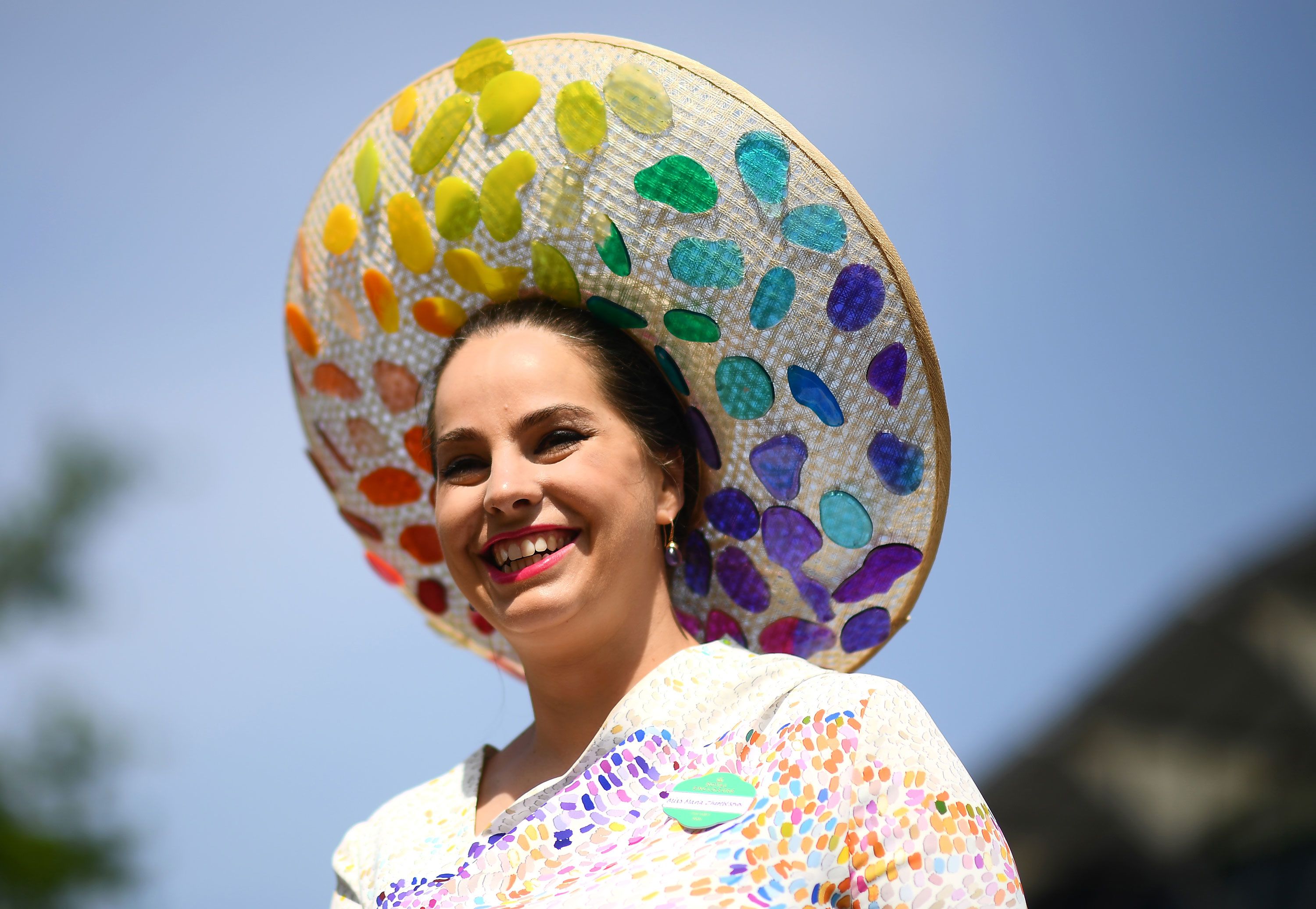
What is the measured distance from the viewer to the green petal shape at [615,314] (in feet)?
7.73

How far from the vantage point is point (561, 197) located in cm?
225

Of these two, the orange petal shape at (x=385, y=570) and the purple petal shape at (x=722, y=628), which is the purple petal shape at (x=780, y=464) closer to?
the purple petal shape at (x=722, y=628)

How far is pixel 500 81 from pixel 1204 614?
5318mm

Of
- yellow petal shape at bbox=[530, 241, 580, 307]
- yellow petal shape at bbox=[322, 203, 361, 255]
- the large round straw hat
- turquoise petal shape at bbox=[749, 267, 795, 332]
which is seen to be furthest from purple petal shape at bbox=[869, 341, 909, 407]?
yellow petal shape at bbox=[322, 203, 361, 255]

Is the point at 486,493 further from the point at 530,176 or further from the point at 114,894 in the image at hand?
the point at 114,894

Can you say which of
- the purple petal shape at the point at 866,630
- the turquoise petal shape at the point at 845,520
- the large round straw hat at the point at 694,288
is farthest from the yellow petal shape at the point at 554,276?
the purple petal shape at the point at 866,630

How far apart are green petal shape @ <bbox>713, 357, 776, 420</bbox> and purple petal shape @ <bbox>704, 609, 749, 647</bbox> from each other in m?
0.53

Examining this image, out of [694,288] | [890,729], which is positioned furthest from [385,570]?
[890,729]

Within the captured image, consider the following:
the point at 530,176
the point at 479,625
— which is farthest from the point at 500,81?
the point at 479,625

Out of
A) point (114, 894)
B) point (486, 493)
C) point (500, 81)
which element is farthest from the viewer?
point (114, 894)

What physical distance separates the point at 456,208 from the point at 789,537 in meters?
0.99

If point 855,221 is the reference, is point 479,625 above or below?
below

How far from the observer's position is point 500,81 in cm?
226

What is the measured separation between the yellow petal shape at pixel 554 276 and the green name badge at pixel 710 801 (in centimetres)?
107
